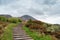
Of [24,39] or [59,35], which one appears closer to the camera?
[24,39]

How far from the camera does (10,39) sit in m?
12.5

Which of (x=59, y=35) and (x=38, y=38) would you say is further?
(x=59, y=35)

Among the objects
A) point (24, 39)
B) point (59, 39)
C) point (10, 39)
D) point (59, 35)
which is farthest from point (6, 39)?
point (59, 35)

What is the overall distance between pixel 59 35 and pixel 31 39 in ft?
16.0

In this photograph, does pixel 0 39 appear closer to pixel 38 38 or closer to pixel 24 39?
pixel 24 39

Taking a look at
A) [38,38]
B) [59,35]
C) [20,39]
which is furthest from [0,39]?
[59,35]

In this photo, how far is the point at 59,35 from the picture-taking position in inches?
671

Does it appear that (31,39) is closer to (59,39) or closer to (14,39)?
(14,39)

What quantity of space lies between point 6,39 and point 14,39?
61 cm

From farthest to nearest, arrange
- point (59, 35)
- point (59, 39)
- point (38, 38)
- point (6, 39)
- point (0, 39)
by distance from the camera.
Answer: point (59, 35)
point (59, 39)
point (38, 38)
point (6, 39)
point (0, 39)

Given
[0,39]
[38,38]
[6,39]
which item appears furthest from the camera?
[38,38]

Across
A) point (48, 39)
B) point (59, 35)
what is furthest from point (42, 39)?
point (59, 35)

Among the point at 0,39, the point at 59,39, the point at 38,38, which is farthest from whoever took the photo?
the point at 59,39

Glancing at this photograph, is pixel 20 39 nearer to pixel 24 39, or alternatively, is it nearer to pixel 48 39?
pixel 24 39
